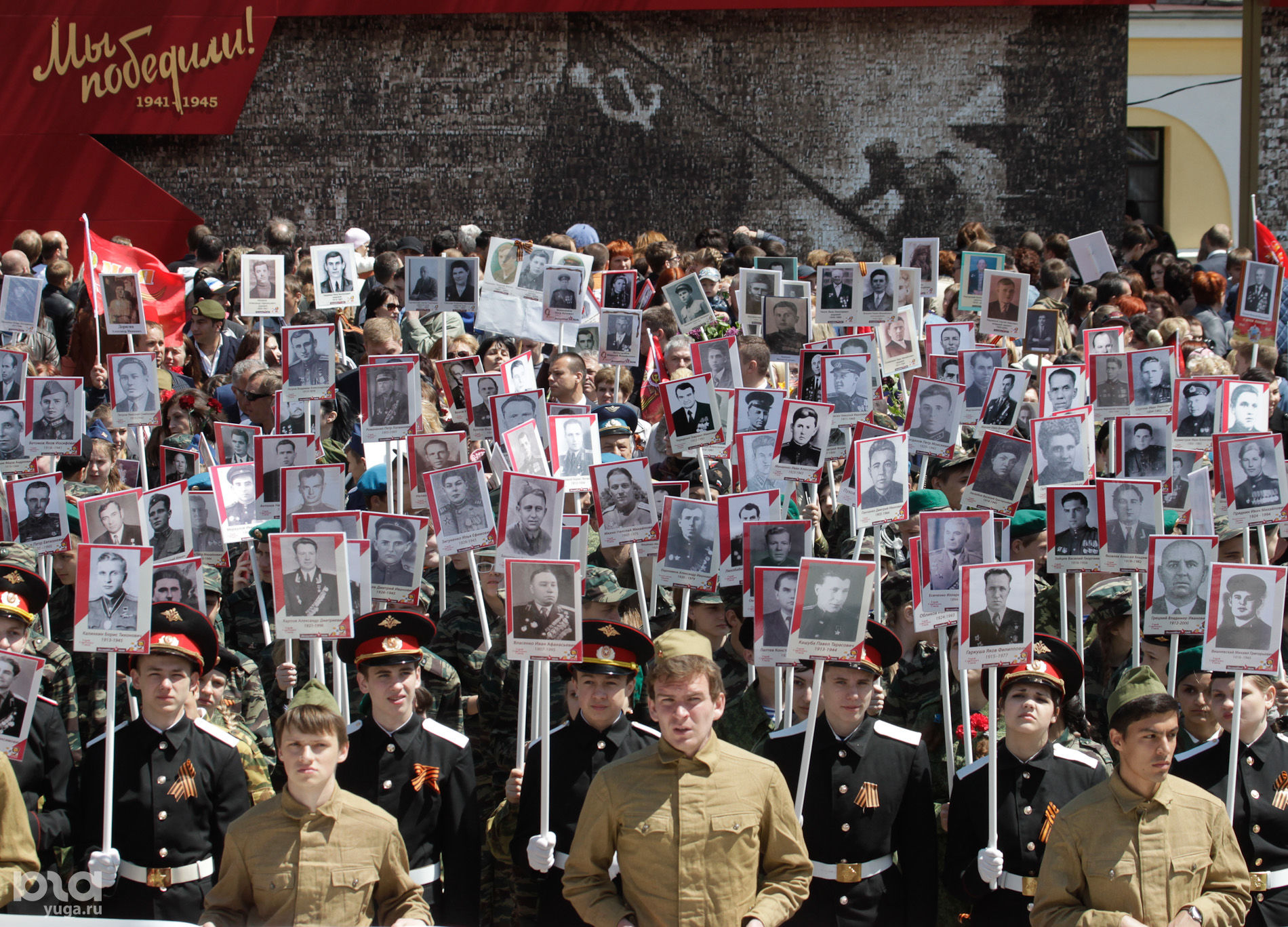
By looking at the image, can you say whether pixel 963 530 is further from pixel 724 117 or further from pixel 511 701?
pixel 724 117

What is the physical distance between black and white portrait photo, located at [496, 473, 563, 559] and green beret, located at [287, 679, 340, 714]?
1.20 metres

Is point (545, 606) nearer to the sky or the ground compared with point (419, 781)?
nearer to the sky

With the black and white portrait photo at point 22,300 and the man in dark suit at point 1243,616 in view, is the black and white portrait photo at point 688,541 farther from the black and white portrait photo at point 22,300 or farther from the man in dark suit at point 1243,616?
the black and white portrait photo at point 22,300

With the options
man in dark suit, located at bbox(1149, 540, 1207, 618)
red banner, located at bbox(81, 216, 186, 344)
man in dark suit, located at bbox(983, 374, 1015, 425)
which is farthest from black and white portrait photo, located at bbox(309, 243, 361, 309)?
man in dark suit, located at bbox(1149, 540, 1207, 618)

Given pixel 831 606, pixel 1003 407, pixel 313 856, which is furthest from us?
pixel 1003 407

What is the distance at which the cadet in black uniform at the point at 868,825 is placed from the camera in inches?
181

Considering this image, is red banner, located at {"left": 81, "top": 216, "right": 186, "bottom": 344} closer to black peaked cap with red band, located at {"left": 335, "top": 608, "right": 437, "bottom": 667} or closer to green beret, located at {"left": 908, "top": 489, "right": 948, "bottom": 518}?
green beret, located at {"left": 908, "top": 489, "right": 948, "bottom": 518}

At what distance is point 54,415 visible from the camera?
7.47 m

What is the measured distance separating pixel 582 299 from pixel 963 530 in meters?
4.37

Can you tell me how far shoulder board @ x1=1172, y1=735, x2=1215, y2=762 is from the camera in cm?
471

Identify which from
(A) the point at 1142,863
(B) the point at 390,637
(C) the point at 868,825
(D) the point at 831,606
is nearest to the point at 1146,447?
(D) the point at 831,606

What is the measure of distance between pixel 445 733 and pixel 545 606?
1.85 feet

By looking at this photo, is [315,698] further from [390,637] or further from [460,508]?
[460,508]

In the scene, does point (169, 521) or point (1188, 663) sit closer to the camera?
point (1188, 663)
